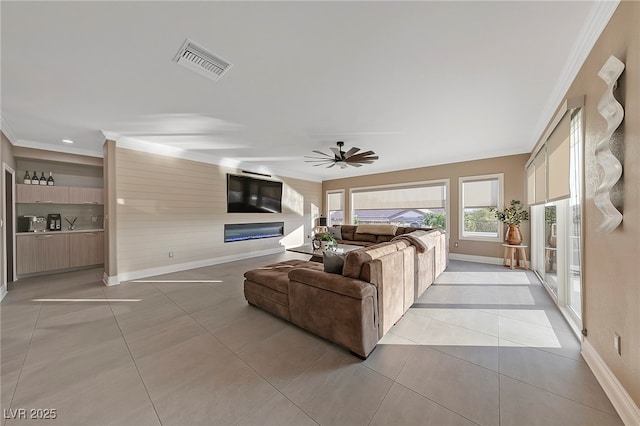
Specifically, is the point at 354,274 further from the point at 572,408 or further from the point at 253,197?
the point at 253,197

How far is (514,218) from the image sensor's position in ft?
15.5

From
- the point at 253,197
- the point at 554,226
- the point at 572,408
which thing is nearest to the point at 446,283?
the point at 554,226

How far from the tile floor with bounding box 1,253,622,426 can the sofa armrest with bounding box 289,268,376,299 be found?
54 cm

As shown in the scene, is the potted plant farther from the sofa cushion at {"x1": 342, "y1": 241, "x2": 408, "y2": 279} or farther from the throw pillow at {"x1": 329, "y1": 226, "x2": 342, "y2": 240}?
the sofa cushion at {"x1": 342, "y1": 241, "x2": 408, "y2": 279}

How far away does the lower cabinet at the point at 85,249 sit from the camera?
4.74 meters

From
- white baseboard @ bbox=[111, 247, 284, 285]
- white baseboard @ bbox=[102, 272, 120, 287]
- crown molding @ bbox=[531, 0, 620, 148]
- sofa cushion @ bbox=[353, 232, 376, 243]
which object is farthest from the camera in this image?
sofa cushion @ bbox=[353, 232, 376, 243]

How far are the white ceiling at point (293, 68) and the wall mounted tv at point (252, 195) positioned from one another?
1954 millimetres

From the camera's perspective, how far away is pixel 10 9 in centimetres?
153

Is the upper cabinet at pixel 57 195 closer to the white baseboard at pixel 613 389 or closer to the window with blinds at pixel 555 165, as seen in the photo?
the white baseboard at pixel 613 389

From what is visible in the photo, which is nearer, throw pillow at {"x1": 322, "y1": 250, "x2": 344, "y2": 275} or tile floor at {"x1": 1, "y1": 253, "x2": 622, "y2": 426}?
tile floor at {"x1": 1, "y1": 253, "x2": 622, "y2": 426}

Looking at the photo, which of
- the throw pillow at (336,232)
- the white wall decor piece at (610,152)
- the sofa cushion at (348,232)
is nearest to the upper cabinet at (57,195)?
the throw pillow at (336,232)

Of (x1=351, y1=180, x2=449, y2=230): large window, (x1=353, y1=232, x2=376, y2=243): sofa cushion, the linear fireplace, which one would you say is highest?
(x1=351, y1=180, x2=449, y2=230): large window

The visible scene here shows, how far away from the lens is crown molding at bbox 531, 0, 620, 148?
156cm

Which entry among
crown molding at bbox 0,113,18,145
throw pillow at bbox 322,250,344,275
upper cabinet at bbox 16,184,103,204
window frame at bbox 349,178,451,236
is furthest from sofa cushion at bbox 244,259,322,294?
upper cabinet at bbox 16,184,103,204
